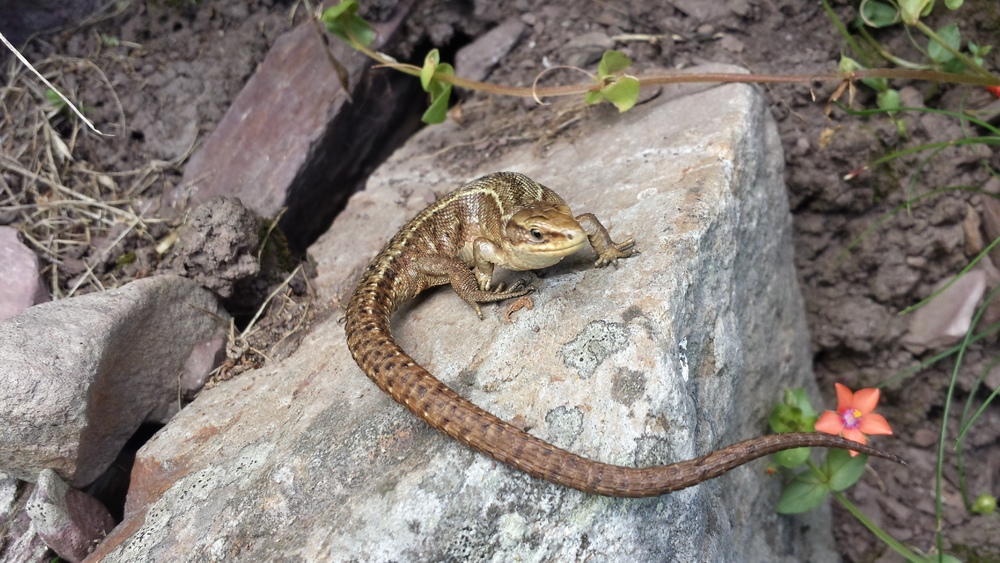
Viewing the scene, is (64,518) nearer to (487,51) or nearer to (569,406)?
(569,406)

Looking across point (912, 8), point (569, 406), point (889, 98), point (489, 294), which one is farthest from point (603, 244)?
point (889, 98)

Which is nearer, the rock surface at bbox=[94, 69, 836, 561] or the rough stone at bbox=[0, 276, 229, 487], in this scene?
the rock surface at bbox=[94, 69, 836, 561]

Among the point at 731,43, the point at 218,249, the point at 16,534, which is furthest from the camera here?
the point at 731,43

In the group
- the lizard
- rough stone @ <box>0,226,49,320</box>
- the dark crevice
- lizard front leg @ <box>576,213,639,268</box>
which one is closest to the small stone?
the dark crevice

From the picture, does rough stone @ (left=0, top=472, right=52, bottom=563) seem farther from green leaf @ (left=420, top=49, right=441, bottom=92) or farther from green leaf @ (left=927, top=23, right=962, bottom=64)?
green leaf @ (left=927, top=23, right=962, bottom=64)

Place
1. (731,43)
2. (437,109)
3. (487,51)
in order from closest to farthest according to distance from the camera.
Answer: (437,109), (731,43), (487,51)

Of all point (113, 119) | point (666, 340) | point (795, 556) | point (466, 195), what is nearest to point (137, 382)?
point (466, 195)

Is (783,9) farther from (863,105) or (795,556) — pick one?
(795,556)
